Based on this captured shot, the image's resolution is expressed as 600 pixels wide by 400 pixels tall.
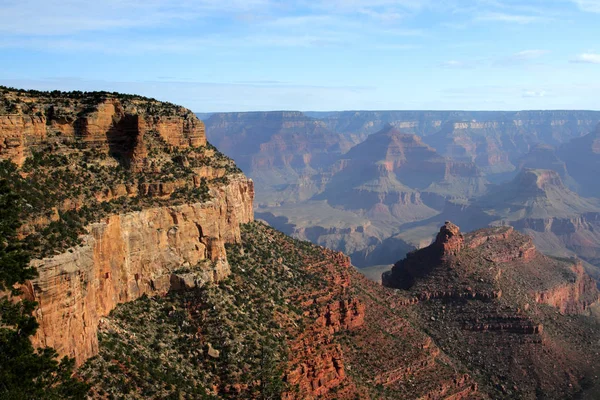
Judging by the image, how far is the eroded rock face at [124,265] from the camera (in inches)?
1224

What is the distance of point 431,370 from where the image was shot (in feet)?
208

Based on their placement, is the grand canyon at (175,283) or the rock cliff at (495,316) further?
the rock cliff at (495,316)

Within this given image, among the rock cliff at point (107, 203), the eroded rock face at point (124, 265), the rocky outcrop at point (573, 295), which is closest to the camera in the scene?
the eroded rock face at point (124, 265)

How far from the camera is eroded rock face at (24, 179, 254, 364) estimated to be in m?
31.1

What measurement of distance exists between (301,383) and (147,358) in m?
12.5

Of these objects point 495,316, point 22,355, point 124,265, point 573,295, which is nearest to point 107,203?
point 124,265

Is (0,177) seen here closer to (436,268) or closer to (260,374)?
(260,374)

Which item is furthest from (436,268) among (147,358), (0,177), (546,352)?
(0,177)

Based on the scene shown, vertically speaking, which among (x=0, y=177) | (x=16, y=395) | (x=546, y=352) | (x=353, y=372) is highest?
(x=0, y=177)

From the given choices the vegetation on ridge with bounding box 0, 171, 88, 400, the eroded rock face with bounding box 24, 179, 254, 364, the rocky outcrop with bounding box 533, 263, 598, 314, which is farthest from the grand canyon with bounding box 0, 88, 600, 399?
the rocky outcrop with bounding box 533, 263, 598, 314

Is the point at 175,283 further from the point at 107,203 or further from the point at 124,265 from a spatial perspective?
the point at 107,203

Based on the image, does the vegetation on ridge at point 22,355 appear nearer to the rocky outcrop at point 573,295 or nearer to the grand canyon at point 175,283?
the grand canyon at point 175,283

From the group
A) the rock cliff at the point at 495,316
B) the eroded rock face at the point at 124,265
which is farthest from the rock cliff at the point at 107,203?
the rock cliff at the point at 495,316

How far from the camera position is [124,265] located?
135ft
